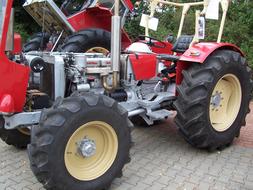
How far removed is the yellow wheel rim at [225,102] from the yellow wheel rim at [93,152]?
5.51 ft

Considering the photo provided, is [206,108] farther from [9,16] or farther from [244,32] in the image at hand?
[244,32]

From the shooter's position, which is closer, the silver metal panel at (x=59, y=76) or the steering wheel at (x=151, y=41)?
the silver metal panel at (x=59, y=76)

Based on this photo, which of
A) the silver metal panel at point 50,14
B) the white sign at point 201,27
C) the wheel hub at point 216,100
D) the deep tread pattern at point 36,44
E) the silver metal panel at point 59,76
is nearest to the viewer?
the silver metal panel at point 59,76

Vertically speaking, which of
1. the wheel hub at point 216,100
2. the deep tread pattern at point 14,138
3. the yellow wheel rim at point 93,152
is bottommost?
the deep tread pattern at point 14,138

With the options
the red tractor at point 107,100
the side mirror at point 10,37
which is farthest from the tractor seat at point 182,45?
the side mirror at point 10,37

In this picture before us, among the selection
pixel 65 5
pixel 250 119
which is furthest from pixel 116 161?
pixel 65 5

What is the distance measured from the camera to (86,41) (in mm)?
6133

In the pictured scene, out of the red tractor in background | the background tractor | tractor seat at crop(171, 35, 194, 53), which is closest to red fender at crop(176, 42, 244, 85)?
tractor seat at crop(171, 35, 194, 53)

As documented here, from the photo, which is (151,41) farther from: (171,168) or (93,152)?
(93,152)

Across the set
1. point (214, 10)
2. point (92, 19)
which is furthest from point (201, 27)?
point (92, 19)

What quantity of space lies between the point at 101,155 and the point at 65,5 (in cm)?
499

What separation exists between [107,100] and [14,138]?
1648mm

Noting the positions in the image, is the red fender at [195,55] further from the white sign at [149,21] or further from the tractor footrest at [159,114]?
the white sign at [149,21]

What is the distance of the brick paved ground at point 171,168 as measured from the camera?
4.04m
